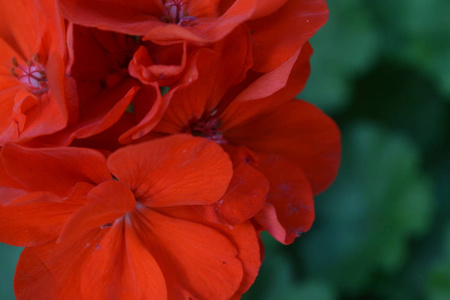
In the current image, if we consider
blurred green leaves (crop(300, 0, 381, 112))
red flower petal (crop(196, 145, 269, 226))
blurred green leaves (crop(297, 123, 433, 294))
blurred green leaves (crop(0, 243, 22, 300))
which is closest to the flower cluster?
red flower petal (crop(196, 145, 269, 226))

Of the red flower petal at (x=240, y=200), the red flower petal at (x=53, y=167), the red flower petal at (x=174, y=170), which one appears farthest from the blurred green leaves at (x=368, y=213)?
the red flower petal at (x=53, y=167)

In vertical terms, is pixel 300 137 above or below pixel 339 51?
above

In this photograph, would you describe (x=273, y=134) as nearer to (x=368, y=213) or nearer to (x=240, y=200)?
(x=240, y=200)

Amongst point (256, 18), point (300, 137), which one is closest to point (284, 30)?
point (256, 18)

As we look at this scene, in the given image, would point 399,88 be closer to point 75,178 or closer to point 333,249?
point 333,249

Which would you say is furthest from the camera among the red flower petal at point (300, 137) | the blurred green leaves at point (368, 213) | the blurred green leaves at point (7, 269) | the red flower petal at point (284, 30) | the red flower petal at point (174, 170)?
the blurred green leaves at point (368, 213)

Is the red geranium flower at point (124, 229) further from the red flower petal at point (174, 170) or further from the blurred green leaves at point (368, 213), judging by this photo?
the blurred green leaves at point (368, 213)

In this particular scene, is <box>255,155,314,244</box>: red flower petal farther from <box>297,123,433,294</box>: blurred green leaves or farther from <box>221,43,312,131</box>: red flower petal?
<box>297,123,433,294</box>: blurred green leaves
